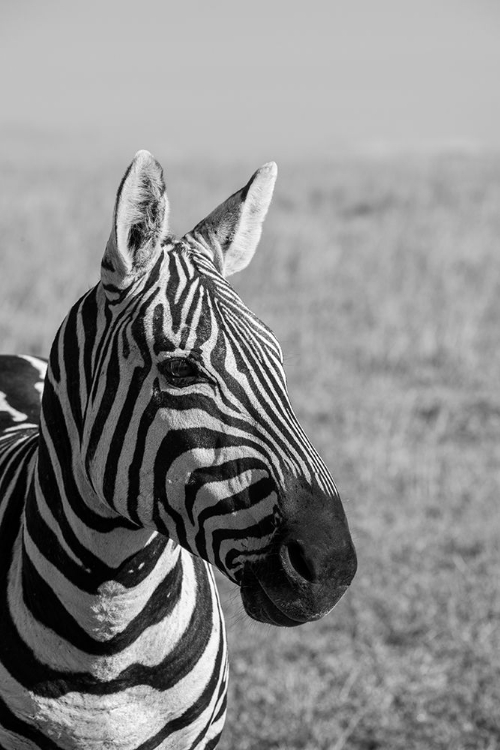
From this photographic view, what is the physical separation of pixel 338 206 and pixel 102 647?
14316 millimetres

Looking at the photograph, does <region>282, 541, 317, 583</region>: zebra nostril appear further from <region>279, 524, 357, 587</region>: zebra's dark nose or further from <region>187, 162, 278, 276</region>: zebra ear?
<region>187, 162, 278, 276</region>: zebra ear

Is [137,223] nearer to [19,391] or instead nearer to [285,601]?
[285,601]

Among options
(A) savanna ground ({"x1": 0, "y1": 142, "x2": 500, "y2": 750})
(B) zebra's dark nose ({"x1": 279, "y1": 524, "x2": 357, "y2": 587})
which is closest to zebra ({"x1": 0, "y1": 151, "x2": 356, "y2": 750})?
(B) zebra's dark nose ({"x1": 279, "y1": 524, "x2": 357, "y2": 587})

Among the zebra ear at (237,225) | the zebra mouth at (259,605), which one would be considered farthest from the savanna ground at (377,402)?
the zebra ear at (237,225)

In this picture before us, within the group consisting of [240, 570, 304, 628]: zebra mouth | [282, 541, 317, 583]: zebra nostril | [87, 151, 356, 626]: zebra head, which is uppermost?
[87, 151, 356, 626]: zebra head

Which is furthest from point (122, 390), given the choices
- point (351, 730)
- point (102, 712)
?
point (351, 730)

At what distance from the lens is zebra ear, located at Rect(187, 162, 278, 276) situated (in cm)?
237

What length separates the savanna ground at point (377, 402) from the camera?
14.8 ft

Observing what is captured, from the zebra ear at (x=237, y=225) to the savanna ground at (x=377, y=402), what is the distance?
0.78 meters

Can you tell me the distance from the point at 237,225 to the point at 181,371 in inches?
24.3

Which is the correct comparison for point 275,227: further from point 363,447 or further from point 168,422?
point 168,422

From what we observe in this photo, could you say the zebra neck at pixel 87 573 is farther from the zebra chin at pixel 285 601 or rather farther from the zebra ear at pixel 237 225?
the zebra ear at pixel 237 225

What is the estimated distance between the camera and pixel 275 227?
13.1 metres

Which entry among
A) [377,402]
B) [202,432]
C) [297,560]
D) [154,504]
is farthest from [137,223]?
[377,402]
